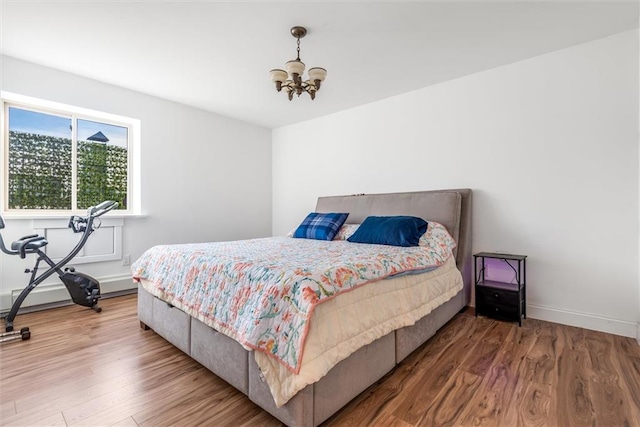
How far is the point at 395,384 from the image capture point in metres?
1.72

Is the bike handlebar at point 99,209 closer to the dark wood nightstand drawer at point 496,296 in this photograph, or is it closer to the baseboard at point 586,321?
the dark wood nightstand drawer at point 496,296

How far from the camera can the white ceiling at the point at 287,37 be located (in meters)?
2.10

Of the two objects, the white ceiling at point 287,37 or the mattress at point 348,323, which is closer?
the mattress at point 348,323

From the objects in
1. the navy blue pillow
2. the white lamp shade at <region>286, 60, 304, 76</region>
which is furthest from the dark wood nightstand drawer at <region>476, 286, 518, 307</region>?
the white lamp shade at <region>286, 60, 304, 76</region>

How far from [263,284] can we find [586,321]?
112 inches

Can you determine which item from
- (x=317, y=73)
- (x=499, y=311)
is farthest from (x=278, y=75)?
(x=499, y=311)

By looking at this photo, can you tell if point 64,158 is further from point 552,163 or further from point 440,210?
point 552,163

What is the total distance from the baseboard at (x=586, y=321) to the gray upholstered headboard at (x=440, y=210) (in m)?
0.60

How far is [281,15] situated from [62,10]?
1596 mm

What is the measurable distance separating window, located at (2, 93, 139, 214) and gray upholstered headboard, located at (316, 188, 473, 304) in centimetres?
300

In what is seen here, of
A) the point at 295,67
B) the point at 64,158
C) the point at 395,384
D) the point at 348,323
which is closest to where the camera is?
the point at 348,323

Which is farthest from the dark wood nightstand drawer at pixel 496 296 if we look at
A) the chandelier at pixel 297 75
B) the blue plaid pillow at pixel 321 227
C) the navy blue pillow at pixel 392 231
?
the chandelier at pixel 297 75

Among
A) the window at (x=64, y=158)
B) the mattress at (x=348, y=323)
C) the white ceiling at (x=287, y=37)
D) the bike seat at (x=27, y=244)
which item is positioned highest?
the white ceiling at (x=287, y=37)

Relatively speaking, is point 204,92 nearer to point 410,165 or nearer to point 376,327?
point 410,165
